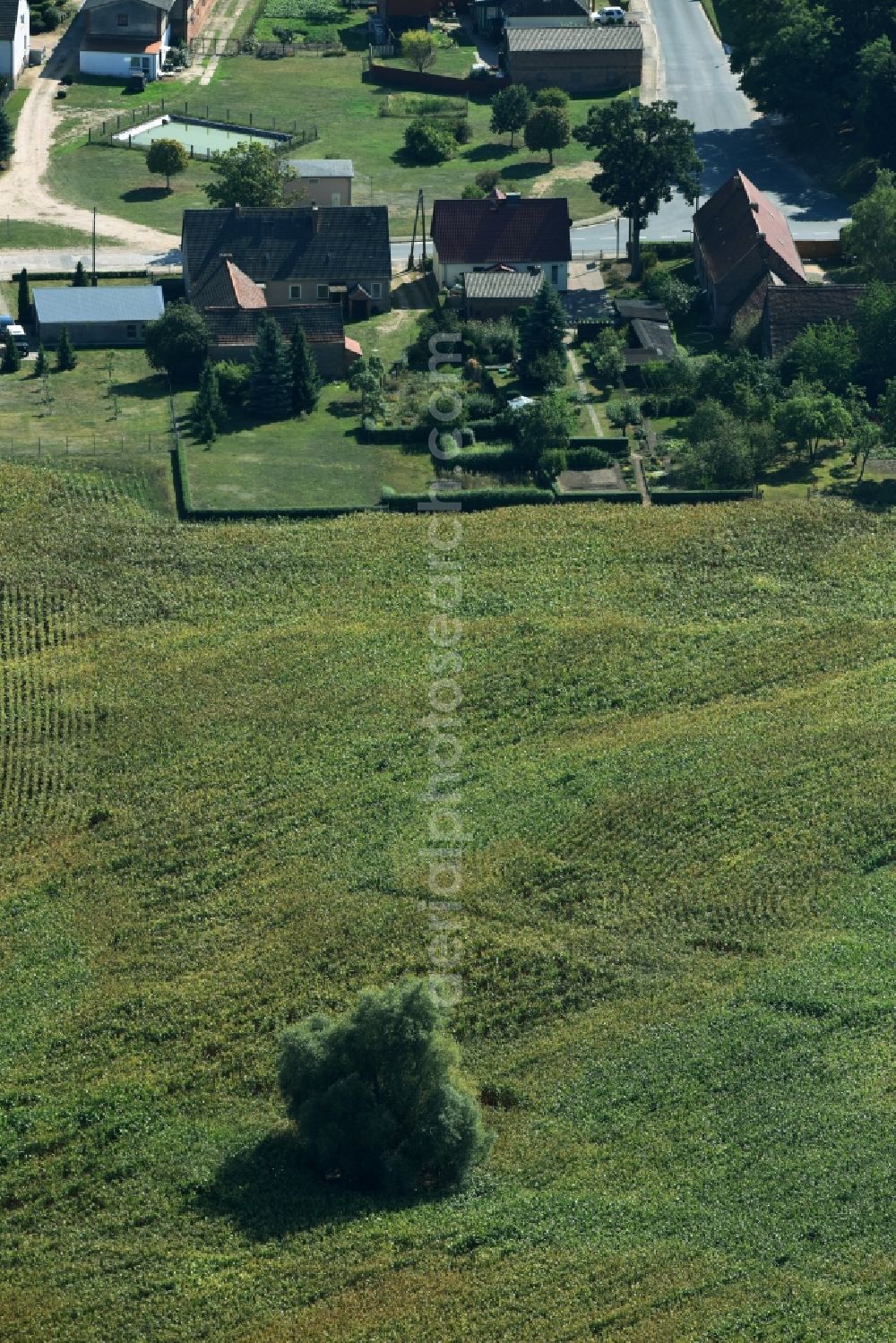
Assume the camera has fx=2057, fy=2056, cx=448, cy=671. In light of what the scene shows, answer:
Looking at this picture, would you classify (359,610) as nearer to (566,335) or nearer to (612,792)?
(612,792)

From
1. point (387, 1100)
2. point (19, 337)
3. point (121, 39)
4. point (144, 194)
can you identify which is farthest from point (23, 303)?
point (387, 1100)

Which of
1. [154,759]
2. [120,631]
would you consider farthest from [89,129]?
[154,759]

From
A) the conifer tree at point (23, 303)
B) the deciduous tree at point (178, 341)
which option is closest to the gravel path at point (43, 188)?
the conifer tree at point (23, 303)

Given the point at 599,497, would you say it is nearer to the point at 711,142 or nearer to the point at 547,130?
the point at 547,130

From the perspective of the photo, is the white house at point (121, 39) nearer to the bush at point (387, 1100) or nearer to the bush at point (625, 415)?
the bush at point (625, 415)

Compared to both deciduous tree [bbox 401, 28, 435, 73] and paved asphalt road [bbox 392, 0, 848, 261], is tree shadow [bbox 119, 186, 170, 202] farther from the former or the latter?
deciduous tree [bbox 401, 28, 435, 73]
